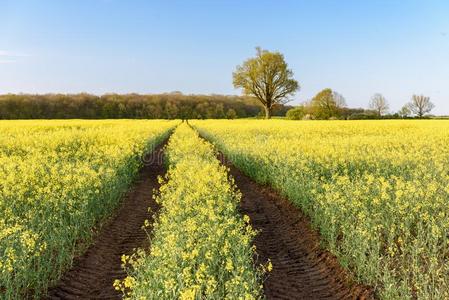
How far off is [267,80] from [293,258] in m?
65.9

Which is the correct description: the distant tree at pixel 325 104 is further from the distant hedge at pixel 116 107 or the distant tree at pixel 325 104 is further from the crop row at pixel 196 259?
the crop row at pixel 196 259

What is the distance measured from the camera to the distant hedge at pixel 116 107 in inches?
3745

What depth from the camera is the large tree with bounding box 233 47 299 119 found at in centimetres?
7256

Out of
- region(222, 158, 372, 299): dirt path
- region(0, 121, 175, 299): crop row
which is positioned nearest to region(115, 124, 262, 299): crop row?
region(222, 158, 372, 299): dirt path


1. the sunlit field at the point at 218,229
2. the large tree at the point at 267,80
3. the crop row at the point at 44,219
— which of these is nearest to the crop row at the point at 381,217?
the sunlit field at the point at 218,229

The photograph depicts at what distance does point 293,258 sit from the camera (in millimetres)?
8531

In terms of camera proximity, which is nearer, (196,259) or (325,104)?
(196,259)

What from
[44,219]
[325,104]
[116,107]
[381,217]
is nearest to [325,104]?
[325,104]

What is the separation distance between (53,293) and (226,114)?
103m

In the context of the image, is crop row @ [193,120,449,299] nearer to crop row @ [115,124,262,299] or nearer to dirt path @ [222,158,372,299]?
dirt path @ [222,158,372,299]

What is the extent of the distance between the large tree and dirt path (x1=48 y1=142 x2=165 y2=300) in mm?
59905

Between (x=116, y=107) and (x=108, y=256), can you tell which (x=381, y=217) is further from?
(x=116, y=107)

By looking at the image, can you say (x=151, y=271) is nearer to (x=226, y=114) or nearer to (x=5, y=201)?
(x=5, y=201)

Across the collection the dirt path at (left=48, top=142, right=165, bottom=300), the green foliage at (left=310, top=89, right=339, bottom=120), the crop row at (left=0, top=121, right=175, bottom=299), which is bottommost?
the dirt path at (left=48, top=142, right=165, bottom=300)
